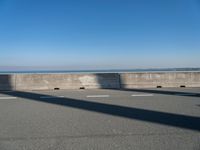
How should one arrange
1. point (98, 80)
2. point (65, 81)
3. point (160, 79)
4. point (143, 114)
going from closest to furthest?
point (143, 114)
point (65, 81)
point (98, 80)
point (160, 79)

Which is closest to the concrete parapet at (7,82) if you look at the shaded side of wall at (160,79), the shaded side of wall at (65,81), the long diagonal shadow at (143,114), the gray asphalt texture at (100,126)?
the shaded side of wall at (65,81)

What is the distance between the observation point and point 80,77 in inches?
506

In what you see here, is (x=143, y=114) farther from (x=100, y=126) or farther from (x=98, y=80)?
(x=98, y=80)

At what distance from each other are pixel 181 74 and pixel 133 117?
8608mm

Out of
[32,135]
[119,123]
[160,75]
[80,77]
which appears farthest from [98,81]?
[32,135]

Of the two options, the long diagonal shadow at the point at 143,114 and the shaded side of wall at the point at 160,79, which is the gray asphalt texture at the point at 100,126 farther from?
the shaded side of wall at the point at 160,79

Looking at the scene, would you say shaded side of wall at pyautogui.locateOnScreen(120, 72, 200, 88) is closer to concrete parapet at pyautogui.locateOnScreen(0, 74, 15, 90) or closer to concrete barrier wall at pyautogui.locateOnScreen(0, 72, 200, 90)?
concrete barrier wall at pyautogui.locateOnScreen(0, 72, 200, 90)

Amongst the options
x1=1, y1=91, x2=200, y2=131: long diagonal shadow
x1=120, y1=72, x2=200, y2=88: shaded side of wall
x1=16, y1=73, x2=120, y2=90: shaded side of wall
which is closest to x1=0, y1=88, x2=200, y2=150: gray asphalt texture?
x1=1, y1=91, x2=200, y2=131: long diagonal shadow

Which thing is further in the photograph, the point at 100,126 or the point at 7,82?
the point at 7,82

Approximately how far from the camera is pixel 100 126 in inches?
202

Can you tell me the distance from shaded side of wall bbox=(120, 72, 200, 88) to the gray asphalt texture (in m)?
5.42

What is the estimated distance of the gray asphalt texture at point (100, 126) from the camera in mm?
4035

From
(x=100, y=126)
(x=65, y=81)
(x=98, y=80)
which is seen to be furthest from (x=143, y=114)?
(x=65, y=81)

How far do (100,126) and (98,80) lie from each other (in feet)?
25.9
